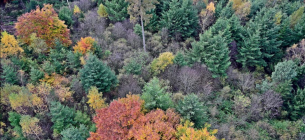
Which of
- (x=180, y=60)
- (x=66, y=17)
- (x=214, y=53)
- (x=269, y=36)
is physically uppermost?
(x=269, y=36)

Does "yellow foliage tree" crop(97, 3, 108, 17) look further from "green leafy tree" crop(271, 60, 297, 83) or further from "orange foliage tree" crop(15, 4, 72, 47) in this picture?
"green leafy tree" crop(271, 60, 297, 83)

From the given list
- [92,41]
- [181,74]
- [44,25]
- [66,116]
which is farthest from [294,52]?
[44,25]

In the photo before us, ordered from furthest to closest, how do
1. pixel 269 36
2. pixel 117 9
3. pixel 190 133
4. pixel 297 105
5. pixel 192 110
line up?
pixel 117 9 → pixel 269 36 → pixel 297 105 → pixel 192 110 → pixel 190 133

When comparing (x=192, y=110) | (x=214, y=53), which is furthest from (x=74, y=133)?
(x=214, y=53)

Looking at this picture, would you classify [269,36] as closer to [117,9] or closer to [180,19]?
[180,19]

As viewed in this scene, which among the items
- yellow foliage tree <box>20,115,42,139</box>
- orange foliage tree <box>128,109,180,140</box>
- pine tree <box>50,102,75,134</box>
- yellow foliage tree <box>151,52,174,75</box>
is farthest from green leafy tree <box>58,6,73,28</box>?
orange foliage tree <box>128,109,180,140</box>
